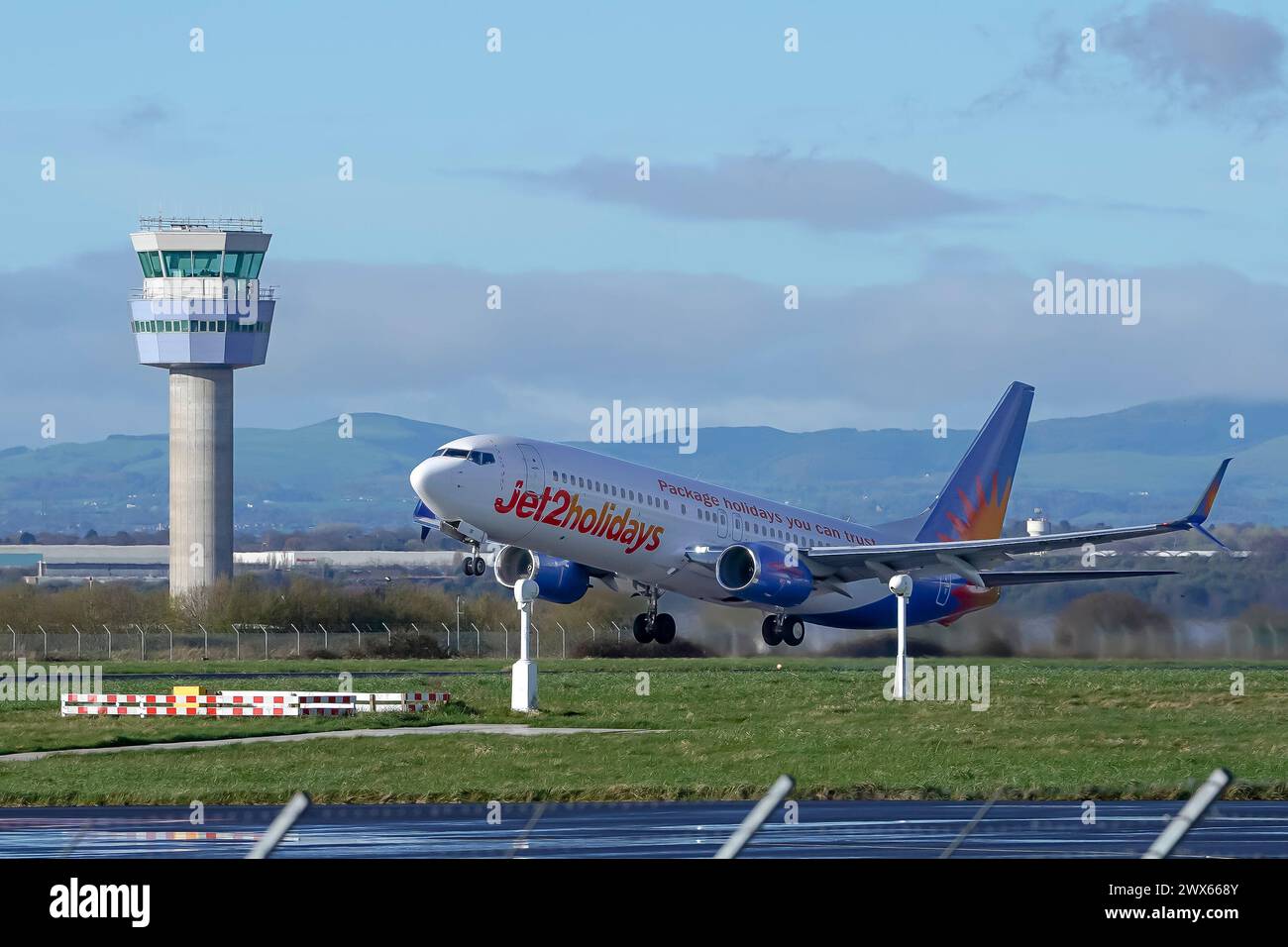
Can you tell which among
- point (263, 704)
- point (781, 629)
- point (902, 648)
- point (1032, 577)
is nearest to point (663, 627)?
point (781, 629)

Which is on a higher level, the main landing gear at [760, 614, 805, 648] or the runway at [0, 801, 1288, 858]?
the main landing gear at [760, 614, 805, 648]

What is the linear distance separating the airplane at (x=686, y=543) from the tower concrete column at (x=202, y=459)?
68482 mm

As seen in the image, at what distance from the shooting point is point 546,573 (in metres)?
57.1

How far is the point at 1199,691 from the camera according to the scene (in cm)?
5306

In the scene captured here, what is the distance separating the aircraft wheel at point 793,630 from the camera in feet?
198

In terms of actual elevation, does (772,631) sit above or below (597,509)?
below

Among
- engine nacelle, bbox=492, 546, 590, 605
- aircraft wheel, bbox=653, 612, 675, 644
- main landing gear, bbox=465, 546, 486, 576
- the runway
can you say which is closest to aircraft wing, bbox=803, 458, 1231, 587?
aircraft wheel, bbox=653, 612, 675, 644

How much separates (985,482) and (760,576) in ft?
64.5

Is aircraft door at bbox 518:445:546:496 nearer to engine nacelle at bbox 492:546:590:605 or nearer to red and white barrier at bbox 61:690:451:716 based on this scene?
engine nacelle at bbox 492:546:590:605

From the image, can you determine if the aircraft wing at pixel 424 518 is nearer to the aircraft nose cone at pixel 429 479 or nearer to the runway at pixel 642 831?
the aircraft nose cone at pixel 429 479

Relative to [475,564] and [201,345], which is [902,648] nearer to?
[475,564]

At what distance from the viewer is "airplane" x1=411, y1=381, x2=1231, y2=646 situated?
50562 mm

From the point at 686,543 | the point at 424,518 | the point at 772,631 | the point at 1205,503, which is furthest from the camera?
the point at 772,631

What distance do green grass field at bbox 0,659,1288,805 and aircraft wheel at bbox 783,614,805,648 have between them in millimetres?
4100
